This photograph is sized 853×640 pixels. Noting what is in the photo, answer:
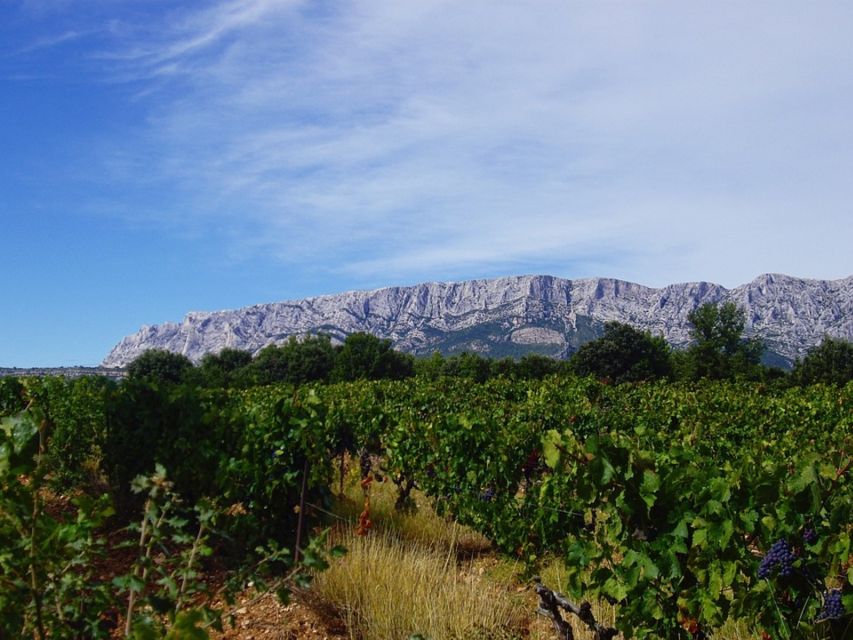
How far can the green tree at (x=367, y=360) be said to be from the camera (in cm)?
5831

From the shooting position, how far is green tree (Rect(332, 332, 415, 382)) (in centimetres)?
5831

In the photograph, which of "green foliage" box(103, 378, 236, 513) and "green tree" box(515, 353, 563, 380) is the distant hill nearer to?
"green foliage" box(103, 378, 236, 513)

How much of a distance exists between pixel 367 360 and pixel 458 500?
52426mm

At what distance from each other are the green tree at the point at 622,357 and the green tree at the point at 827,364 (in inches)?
408

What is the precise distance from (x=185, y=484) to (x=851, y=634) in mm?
5239

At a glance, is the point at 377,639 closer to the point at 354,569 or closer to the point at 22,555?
the point at 354,569

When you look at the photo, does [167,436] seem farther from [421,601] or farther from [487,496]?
[421,601]

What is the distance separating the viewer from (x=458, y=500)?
7.12 meters

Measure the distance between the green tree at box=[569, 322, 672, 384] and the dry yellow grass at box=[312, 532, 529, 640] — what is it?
180 ft

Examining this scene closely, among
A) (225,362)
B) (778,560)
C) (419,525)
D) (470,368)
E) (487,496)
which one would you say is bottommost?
(470,368)

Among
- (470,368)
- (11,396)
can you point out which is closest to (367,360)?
(470,368)

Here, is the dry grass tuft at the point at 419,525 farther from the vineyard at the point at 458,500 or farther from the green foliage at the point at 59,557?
the green foliage at the point at 59,557

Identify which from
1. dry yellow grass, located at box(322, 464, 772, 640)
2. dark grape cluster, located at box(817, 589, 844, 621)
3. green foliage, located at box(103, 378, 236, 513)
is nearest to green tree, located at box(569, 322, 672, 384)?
green foliage, located at box(103, 378, 236, 513)

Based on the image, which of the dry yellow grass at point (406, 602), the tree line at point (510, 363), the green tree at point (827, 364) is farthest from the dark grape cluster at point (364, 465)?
the green tree at point (827, 364)
